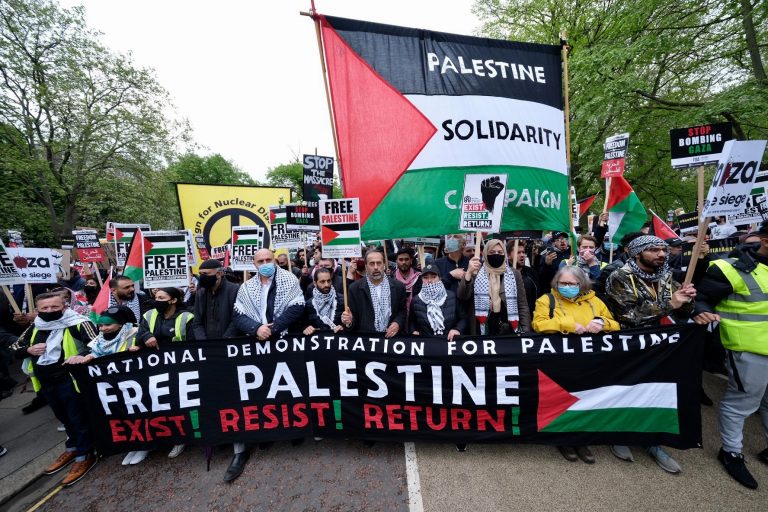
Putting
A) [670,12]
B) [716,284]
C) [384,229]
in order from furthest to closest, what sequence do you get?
[670,12]
[384,229]
[716,284]

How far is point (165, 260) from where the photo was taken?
4129mm

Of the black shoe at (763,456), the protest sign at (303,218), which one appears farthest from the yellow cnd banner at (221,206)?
the black shoe at (763,456)

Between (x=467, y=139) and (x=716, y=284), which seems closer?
(x=716, y=284)

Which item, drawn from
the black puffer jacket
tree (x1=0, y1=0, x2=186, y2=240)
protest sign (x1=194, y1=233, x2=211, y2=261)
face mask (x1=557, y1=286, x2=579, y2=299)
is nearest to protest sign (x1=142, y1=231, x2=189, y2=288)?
the black puffer jacket

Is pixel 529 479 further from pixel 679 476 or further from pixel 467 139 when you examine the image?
pixel 467 139

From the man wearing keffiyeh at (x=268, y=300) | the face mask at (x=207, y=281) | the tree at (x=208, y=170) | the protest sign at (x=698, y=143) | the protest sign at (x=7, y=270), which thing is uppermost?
the tree at (x=208, y=170)

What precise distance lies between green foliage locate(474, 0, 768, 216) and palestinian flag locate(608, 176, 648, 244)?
4951mm

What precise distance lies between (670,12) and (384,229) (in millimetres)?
11249

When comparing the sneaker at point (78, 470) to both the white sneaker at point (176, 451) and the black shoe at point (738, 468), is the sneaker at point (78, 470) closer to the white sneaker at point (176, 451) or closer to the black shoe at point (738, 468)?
the white sneaker at point (176, 451)

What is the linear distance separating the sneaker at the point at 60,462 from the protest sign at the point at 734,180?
717cm

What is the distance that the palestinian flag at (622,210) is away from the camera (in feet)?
17.2

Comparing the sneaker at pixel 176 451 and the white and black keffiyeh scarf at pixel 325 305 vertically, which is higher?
the white and black keffiyeh scarf at pixel 325 305

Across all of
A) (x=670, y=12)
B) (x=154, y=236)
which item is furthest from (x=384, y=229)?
(x=670, y=12)

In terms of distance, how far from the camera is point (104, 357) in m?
3.56
